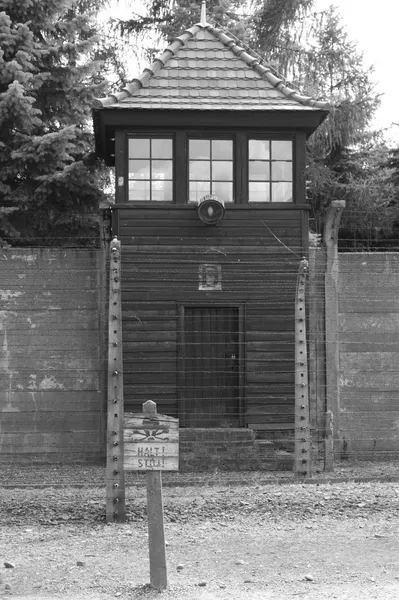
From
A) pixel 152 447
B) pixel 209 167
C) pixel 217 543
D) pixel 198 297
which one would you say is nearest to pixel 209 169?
pixel 209 167

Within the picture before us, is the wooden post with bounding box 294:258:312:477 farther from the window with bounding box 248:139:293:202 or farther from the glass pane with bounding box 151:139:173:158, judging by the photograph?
the glass pane with bounding box 151:139:173:158

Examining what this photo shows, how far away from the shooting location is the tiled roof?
13.2m

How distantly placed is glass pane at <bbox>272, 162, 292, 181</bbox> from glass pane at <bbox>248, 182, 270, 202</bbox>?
180mm

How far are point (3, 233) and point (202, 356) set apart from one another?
4561 millimetres

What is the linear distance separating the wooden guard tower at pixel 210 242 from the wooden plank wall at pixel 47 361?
22.9 inches

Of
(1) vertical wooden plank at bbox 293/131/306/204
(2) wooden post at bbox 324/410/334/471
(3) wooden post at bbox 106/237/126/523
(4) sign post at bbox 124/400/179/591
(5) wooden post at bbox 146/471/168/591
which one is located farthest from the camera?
(1) vertical wooden plank at bbox 293/131/306/204

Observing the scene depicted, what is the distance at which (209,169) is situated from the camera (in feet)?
44.5

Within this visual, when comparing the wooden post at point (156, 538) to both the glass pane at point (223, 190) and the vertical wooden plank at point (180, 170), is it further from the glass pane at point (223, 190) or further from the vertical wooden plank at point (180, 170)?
the glass pane at point (223, 190)

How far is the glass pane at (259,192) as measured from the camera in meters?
13.6

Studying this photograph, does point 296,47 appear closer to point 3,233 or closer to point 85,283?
point 3,233

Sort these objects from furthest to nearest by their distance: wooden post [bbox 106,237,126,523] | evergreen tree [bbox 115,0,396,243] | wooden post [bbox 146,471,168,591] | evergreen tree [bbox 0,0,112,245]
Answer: evergreen tree [bbox 115,0,396,243] < evergreen tree [bbox 0,0,112,245] < wooden post [bbox 106,237,126,523] < wooden post [bbox 146,471,168,591]

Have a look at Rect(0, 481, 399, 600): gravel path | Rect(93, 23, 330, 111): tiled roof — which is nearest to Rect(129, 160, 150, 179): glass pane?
Rect(93, 23, 330, 111): tiled roof

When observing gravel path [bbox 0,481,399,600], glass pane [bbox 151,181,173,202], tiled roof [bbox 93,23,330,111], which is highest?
tiled roof [bbox 93,23,330,111]

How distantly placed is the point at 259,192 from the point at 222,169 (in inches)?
24.6
